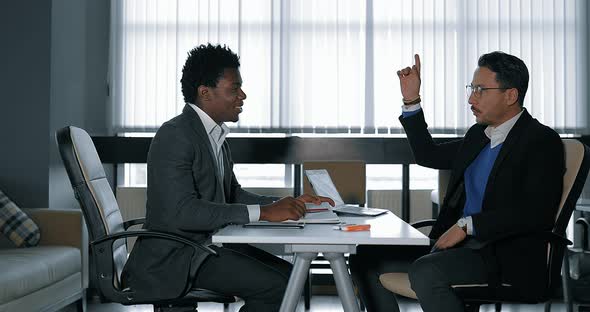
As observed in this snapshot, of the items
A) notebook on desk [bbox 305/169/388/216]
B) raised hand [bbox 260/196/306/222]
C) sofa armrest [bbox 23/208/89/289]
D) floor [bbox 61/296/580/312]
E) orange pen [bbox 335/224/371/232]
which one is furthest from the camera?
floor [bbox 61/296/580/312]

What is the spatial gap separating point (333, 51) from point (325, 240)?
11.9 feet

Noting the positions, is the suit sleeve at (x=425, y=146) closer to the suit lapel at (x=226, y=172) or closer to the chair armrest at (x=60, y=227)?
the suit lapel at (x=226, y=172)

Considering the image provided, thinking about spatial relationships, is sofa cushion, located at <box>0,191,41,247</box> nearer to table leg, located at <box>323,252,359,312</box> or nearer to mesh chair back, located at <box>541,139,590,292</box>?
table leg, located at <box>323,252,359,312</box>

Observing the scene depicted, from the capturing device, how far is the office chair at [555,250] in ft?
7.57

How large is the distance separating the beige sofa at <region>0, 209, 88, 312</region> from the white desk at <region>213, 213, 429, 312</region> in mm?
1403

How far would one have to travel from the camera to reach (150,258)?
2.41 metres

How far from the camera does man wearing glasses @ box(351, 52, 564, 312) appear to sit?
2307 mm

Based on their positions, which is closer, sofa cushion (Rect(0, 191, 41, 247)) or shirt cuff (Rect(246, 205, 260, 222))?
shirt cuff (Rect(246, 205, 260, 222))

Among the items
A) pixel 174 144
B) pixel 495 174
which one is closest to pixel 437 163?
pixel 495 174

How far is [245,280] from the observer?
238 cm

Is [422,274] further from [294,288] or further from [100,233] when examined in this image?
[100,233]

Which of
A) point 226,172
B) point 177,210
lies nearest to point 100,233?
point 177,210

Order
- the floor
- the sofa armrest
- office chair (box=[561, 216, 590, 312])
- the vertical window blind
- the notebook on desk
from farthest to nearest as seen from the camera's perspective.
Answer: the vertical window blind, the floor, the sofa armrest, office chair (box=[561, 216, 590, 312]), the notebook on desk

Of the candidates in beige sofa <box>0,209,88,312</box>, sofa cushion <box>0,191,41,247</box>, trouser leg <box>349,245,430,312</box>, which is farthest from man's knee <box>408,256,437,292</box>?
sofa cushion <box>0,191,41,247</box>
